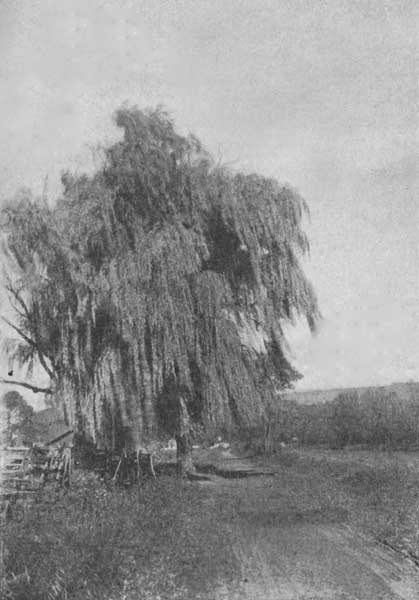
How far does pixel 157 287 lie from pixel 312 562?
6.86 m

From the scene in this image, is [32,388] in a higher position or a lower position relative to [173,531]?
higher

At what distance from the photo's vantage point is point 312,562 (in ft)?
21.4

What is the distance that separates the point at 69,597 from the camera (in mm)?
4926

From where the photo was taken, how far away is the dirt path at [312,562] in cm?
548

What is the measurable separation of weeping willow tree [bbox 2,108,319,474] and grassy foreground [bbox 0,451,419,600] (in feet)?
6.06

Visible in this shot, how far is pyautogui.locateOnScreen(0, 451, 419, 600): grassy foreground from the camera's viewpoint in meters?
5.34

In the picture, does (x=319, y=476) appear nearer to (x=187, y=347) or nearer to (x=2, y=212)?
(x=187, y=347)

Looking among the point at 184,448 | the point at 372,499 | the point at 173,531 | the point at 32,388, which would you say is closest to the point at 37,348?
the point at 32,388

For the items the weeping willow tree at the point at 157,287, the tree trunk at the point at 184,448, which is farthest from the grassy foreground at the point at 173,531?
the weeping willow tree at the point at 157,287

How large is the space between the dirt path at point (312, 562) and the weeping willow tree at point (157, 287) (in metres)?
3.83

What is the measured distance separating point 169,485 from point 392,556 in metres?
5.54

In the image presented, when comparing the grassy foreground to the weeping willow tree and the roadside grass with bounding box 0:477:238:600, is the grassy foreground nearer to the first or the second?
the roadside grass with bounding box 0:477:238:600

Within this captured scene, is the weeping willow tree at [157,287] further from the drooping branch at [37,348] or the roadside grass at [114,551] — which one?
the roadside grass at [114,551]

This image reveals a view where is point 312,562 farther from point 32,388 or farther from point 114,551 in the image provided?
point 32,388
